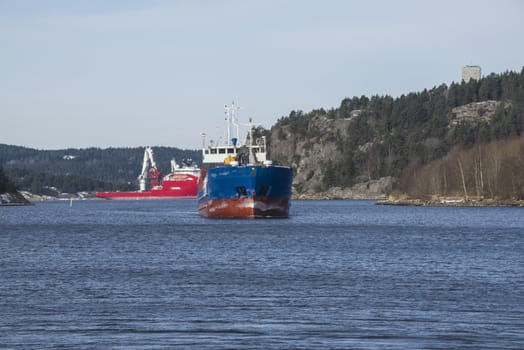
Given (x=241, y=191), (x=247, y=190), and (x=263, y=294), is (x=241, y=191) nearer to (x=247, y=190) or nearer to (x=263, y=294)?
(x=247, y=190)

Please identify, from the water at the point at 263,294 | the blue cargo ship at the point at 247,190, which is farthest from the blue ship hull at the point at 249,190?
the water at the point at 263,294

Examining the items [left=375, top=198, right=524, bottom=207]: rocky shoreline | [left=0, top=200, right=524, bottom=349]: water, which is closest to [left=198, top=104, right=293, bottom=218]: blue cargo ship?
[left=0, top=200, right=524, bottom=349]: water

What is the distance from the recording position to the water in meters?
25.2

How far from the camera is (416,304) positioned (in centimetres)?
3100

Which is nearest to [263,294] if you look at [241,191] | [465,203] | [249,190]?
[249,190]

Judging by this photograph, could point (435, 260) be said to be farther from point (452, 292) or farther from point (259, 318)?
point (259, 318)

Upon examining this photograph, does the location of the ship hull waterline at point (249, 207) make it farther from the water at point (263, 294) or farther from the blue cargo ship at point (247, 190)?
the water at point (263, 294)

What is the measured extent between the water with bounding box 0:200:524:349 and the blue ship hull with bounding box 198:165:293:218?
874 inches

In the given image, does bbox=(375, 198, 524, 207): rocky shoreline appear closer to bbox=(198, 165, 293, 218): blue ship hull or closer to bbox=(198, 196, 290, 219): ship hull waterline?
bbox=(198, 196, 290, 219): ship hull waterline

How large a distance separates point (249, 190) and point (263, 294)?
50672 millimetres

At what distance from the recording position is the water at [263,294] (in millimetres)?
25250

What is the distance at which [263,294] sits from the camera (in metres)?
33.5

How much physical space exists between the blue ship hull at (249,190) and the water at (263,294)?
72.8 ft

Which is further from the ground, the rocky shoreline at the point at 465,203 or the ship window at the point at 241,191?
the ship window at the point at 241,191
